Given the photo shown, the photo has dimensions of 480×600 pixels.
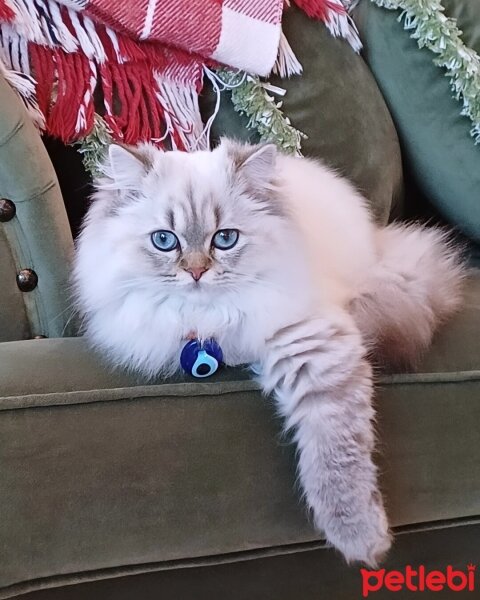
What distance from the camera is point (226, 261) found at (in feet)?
3.11

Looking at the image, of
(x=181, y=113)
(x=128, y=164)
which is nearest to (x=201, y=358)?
(x=128, y=164)

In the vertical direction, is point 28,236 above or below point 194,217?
below

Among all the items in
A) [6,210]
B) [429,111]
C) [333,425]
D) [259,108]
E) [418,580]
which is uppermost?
[429,111]

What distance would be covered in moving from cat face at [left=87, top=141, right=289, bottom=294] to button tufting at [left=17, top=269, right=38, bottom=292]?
0.18m

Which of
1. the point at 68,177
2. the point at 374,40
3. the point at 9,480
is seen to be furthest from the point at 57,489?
the point at 374,40

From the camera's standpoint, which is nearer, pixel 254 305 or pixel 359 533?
pixel 359 533

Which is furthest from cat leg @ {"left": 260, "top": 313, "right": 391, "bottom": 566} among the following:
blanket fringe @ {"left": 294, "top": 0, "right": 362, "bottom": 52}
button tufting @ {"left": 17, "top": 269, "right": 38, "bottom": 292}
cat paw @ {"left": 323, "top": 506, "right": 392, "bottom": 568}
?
blanket fringe @ {"left": 294, "top": 0, "right": 362, "bottom": 52}

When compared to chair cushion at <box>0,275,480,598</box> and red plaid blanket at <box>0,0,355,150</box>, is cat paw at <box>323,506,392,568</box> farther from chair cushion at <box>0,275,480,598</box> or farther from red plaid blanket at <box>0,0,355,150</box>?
red plaid blanket at <box>0,0,355,150</box>

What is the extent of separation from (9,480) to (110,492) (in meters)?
0.12

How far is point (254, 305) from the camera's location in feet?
3.26

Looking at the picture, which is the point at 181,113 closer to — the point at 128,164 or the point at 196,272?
the point at 128,164

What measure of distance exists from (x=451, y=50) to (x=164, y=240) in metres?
0.87

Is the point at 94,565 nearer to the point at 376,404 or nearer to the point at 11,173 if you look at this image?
the point at 376,404

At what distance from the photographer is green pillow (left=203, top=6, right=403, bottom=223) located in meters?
1.49
